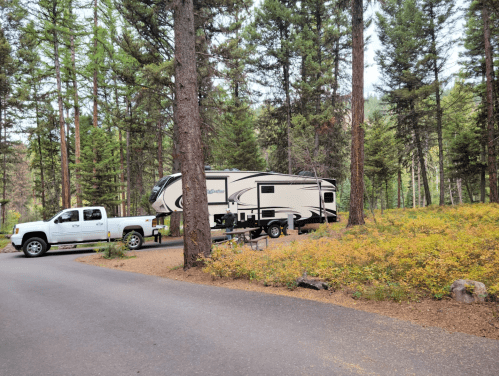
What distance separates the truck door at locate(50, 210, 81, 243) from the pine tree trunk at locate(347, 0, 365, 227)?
12.4 m

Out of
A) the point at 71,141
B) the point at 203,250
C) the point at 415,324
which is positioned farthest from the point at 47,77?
the point at 415,324

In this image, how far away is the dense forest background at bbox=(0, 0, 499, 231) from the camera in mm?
16266

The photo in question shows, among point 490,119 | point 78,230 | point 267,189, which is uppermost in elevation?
point 490,119

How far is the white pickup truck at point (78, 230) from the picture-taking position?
13.0m

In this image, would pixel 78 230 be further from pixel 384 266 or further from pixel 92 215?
pixel 384 266

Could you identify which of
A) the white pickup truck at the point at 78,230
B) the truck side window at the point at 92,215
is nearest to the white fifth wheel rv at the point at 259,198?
the white pickup truck at the point at 78,230

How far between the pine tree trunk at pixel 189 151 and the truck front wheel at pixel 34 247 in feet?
29.2

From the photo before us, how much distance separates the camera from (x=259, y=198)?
16672 millimetres

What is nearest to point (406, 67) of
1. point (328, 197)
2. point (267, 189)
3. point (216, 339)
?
point (328, 197)

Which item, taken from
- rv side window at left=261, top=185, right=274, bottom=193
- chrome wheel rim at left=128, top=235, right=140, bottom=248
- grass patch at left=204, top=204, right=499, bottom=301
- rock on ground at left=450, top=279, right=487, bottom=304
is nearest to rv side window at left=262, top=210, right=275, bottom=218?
rv side window at left=261, top=185, right=274, bottom=193

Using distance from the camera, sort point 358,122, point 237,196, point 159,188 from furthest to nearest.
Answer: point 237,196 → point 159,188 → point 358,122

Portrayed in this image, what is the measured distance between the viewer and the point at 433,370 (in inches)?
122

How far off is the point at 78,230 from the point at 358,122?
13.5 metres

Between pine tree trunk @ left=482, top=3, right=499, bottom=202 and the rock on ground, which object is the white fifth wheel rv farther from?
the rock on ground
